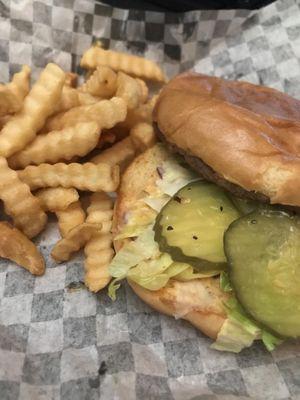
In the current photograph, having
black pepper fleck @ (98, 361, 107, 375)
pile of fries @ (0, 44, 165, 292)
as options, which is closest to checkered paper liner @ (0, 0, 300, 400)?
black pepper fleck @ (98, 361, 107, 375)

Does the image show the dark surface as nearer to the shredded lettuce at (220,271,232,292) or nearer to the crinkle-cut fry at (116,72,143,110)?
the crinkle-cut fry at (116,72,143,110)

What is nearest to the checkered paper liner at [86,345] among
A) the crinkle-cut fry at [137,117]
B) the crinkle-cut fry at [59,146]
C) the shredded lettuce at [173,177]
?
the crinkle-cut fry at [59,146]

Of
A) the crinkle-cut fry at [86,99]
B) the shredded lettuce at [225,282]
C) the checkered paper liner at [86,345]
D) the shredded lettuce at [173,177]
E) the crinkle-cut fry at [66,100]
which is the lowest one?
the checkered paper liner at [86,345]

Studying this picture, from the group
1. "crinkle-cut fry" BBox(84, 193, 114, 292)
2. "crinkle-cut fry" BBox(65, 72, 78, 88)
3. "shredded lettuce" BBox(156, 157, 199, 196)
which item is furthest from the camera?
"crinkle-cut fry" BBox(65, 72, 78, 88)

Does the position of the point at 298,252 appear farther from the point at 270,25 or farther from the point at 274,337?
the point at 270,25

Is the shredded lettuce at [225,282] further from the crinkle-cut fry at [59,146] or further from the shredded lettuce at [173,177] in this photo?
the crinkle-cut fry at [59,146]

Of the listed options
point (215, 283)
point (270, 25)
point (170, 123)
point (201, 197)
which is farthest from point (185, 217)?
point (270, 25)
